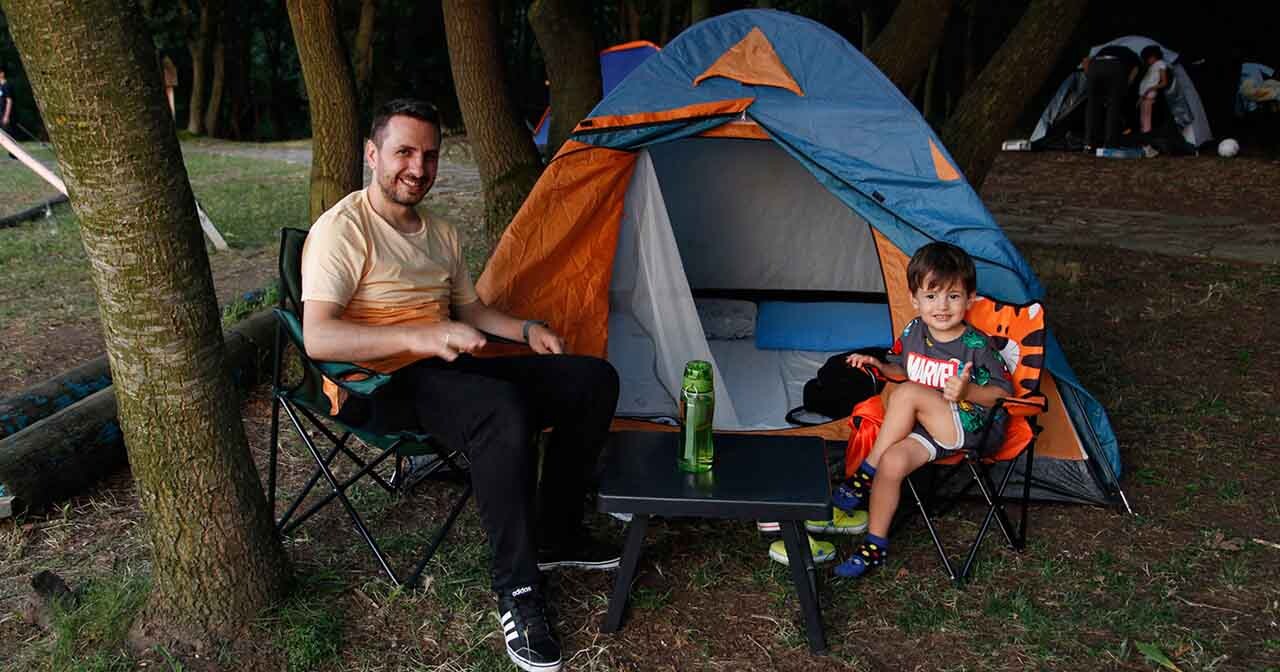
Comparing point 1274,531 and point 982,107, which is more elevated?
point 982,107

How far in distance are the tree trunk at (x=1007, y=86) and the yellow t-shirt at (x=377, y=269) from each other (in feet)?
10.6

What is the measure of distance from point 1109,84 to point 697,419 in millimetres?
9244

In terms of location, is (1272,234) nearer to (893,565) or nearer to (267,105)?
(893,565)

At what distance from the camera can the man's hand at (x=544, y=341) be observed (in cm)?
297

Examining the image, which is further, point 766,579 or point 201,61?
point 201,61

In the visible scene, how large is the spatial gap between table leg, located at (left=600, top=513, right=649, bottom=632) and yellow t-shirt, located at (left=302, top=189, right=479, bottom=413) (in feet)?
2.55

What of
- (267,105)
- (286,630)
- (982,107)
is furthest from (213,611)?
(267,105)

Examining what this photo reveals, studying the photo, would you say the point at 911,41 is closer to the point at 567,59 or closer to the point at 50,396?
the point at 567,59

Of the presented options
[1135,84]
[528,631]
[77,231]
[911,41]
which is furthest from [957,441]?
[1135,84]

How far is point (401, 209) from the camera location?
289cm

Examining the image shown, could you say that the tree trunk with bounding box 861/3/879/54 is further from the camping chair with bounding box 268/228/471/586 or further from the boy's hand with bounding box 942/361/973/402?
the camping chair with bounding box 268/228/471/586

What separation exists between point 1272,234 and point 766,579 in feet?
19.9

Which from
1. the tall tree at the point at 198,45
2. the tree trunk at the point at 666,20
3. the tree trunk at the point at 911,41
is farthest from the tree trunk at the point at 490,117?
the tall tree at the point at 198,45

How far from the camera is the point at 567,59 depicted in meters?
6.68
